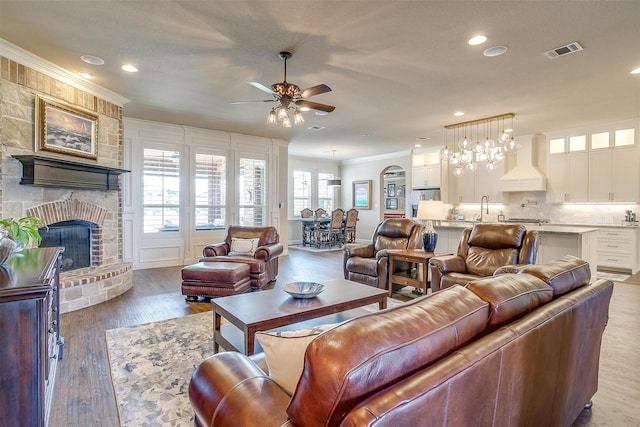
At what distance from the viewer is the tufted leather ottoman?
386cm

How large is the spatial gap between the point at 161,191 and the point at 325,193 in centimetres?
585

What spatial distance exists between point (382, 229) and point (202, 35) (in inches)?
130

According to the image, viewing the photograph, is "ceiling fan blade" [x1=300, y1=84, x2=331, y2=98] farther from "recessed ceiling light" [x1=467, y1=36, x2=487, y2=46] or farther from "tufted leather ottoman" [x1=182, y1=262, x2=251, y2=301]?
"tufted leather ottoman" [x1=182, y1=262, x2=251, y2=301]

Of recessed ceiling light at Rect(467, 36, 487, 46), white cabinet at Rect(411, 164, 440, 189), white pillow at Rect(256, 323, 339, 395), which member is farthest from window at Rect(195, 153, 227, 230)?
white pillow at Rect(256, 323, 339, 395)

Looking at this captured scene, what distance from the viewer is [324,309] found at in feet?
7.85

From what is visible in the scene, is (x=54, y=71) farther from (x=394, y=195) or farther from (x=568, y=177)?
(x=394, y=195)

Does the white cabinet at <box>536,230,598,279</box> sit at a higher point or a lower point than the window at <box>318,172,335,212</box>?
lower

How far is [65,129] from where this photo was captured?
159 inches

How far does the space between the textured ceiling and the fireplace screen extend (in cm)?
191

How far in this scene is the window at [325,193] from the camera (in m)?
10.9

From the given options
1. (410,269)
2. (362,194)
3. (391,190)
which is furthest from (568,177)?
(362,194)

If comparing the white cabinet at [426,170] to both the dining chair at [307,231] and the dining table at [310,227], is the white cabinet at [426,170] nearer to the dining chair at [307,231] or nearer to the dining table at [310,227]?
the dining table at [310,227]

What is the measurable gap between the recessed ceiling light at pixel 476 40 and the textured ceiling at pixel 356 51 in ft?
0.19

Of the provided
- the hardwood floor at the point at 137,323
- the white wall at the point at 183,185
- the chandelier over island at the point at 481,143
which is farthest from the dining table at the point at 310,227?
the hardwood floor at the point at 137,323
